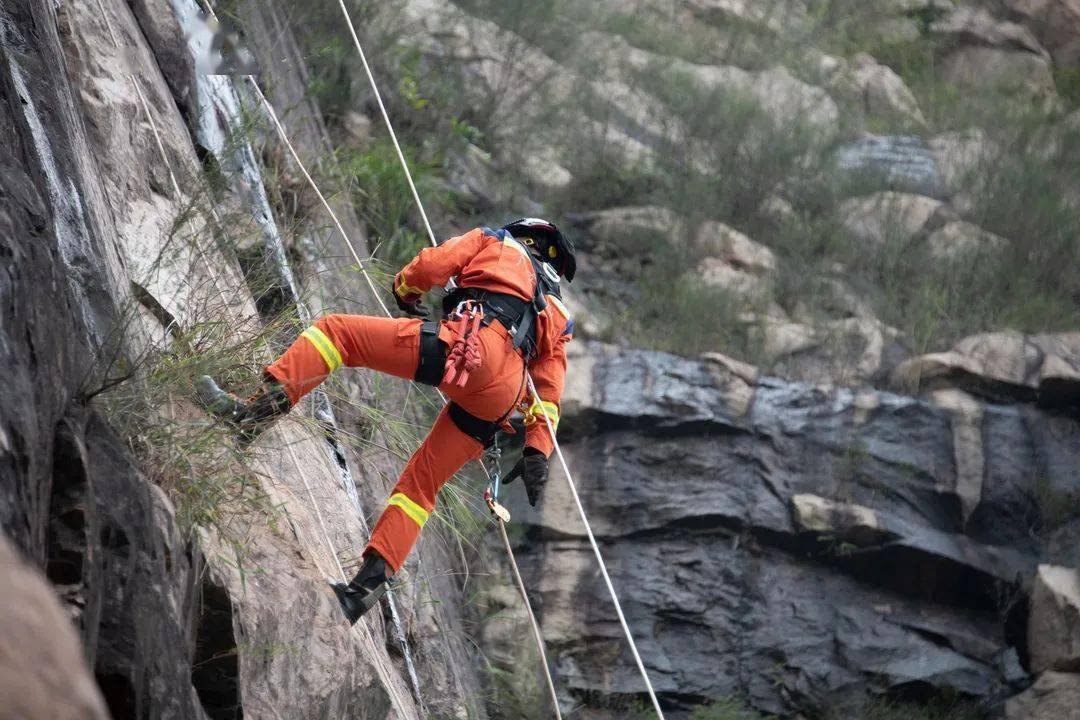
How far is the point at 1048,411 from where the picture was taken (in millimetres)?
9164

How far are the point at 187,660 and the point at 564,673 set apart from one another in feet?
18.6

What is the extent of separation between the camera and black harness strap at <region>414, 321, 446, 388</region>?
439 cm

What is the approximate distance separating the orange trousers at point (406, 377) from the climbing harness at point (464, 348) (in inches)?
1.6

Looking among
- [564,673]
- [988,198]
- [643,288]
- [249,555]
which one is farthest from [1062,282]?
[249,555]

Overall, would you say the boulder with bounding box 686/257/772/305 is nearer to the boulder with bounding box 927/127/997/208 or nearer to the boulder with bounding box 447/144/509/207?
the boulder with bounding box 447/144/509/207

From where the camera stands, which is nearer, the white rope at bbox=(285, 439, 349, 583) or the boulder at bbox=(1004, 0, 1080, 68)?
the white rope at bbox=(285, 439, 349, 583)

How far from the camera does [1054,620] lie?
8242 millimetres

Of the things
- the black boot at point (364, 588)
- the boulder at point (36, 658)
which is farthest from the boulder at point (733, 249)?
the boulder at point (36, 658)

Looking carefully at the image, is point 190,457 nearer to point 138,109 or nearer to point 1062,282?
point 138,109

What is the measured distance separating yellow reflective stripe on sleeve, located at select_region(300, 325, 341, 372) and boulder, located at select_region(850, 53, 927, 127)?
10.3 m

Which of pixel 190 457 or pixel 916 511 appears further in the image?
pixel 916 511

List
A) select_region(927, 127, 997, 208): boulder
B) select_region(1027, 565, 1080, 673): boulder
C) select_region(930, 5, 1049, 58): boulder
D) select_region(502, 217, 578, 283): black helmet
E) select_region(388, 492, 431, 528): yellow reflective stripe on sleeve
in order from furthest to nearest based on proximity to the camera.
Answer: 1. select_region(930, 5, 1049, 58): boulder
2. select_region(927, 127, 997, 208): boulder
3. select_region(1027, 565, 1080, 673): boulder
4. select_region(502, 217, 578, 283): black helmet
5. select_region(388, 492, 431, 528): yellow reflective stripe on sleeve

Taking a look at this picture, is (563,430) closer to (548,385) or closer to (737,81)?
(548,385)

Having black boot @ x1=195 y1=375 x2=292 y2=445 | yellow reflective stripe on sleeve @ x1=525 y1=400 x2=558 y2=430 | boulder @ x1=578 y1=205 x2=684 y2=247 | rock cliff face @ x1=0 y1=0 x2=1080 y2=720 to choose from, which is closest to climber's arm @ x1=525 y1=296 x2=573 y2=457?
yellow reflective stripe on sleeve @ x1=525 y1=400 x2=558 y2=430
